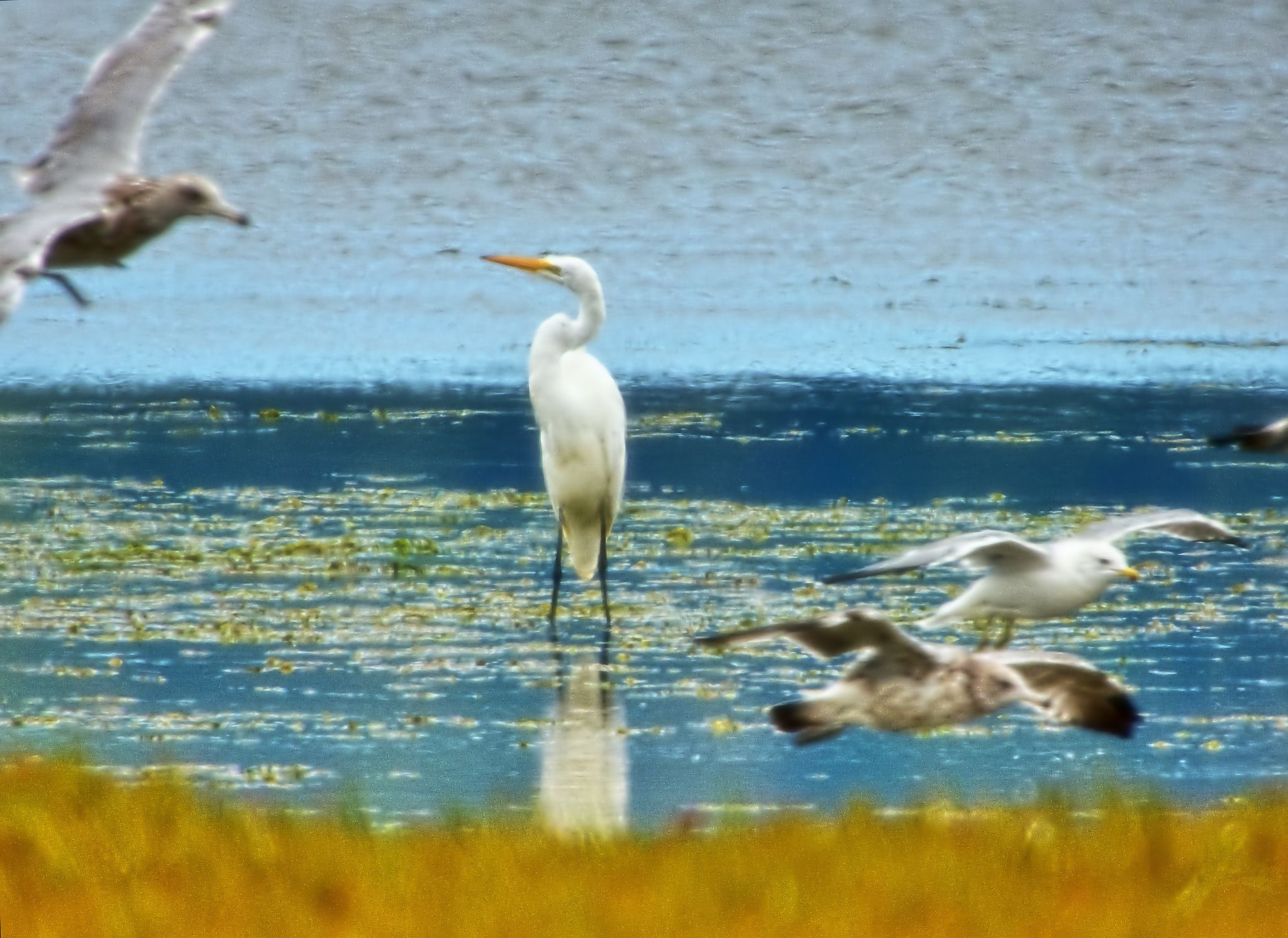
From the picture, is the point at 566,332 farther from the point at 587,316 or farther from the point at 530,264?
the point at 530,264

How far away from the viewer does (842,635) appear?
21.2 feet

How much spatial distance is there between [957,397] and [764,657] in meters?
Answer: 12.8

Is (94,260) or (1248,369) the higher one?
(94,260)

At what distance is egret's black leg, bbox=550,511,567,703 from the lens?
34.1 feet

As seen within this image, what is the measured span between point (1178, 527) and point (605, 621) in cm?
470

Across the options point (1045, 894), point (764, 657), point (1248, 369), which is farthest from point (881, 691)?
point (1248, 369)

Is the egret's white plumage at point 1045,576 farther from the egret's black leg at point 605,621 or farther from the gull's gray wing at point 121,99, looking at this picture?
the gull's gray wing at point 121,99

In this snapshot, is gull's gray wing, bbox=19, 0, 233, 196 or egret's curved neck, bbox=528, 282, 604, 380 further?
egret's curved neck, bbox=528, 282, 604, 380

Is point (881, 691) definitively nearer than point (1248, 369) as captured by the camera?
Yes

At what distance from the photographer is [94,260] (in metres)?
7.30

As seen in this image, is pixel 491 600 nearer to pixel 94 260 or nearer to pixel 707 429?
pixel 94 260

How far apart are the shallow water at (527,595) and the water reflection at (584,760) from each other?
0.26 feet

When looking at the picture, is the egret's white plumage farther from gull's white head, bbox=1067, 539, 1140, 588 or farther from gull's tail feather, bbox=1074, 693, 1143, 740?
gull's tail feather, bbox=1074, 693, 1143, 740

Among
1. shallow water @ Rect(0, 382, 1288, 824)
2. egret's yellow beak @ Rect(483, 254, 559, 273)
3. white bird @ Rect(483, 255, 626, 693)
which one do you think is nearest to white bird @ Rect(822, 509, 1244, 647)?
shallow water @ Rect(0, 382, 1288, 824)
